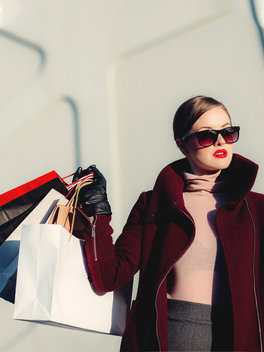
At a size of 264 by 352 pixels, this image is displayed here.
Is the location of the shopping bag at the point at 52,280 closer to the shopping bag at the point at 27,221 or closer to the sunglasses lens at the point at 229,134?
the shopping bag at the point at 27,221

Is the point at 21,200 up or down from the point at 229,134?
down

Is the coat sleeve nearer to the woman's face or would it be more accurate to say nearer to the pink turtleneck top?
the pink turtleneck top

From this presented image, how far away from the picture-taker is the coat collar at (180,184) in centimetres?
96

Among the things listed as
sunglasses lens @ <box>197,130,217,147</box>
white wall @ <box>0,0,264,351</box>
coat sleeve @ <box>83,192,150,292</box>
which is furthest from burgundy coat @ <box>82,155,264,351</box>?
white wall @ <box>0,0,264,351</box>

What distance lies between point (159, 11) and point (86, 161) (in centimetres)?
63

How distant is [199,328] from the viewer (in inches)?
33.7

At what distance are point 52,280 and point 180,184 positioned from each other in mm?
373

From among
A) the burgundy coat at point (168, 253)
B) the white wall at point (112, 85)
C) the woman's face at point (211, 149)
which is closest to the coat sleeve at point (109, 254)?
the burgundy coat at point (168, 253)

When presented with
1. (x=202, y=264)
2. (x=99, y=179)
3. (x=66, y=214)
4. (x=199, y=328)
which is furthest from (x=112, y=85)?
(x=199, y=328)

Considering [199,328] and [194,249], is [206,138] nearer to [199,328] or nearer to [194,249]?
[194,249]

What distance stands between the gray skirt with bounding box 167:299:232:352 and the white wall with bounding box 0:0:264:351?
0.67m

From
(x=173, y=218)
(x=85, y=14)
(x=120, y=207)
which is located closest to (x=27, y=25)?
(x=85, y=14)

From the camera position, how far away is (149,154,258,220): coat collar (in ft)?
3.15

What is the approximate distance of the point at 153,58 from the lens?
63.7 inches
